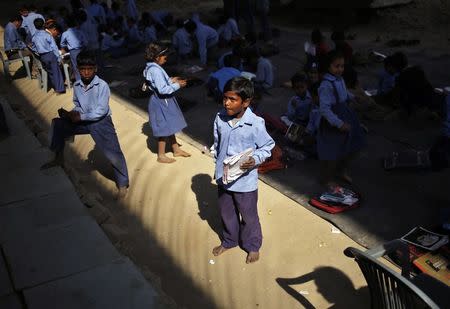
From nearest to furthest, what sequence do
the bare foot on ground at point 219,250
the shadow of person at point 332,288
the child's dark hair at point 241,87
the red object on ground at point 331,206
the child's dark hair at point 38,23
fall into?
the child's dark hair at point 241,87 → the shadow of person at point 332,288 → the bare foot on ground at point 219,250 → the red object on ground at point 331,206 → the child's dark hair at point 38,23

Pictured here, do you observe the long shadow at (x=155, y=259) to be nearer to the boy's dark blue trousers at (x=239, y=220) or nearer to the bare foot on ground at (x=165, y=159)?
the boy's dark blue trousers at (x=239, y=220)

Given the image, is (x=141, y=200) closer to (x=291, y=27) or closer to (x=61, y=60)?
(x=61, y=60)

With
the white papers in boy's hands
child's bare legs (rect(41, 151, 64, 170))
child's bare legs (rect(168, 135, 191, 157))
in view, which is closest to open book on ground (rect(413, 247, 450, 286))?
the white papers in boy's hands

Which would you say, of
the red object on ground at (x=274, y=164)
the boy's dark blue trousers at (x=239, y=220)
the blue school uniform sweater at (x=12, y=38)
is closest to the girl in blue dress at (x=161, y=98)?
the red object on ground at (x=274, y=164)

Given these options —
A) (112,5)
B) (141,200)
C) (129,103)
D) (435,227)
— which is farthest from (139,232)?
(112,5)

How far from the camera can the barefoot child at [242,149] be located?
321cm

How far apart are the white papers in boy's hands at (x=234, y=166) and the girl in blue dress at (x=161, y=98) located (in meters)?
2.08

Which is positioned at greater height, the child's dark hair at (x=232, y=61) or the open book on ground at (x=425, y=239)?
the child's dark hair at (x=232, y=61)

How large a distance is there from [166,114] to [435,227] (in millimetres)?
3063

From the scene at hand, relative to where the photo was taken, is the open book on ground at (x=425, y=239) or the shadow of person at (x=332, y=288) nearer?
the shadow of person at (x=332, y=288)

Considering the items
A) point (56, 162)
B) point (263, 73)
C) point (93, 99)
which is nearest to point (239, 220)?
point (93, 99)

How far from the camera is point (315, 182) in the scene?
4.89 metres

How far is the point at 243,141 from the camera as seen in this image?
11.0 ft

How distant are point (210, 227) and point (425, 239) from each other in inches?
74.7
